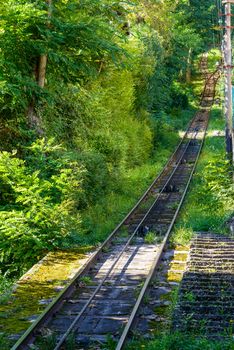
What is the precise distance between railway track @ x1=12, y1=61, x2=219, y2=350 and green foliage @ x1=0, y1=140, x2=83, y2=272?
51.0 inches

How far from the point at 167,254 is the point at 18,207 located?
4045 millimetres

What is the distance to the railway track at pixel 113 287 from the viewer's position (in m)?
9.24

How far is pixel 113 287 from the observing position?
38.9 feet

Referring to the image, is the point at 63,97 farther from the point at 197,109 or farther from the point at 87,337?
the point at 197,109

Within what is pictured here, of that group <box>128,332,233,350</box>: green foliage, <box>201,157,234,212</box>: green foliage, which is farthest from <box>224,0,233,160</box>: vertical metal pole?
<box>128,332,233,350</box>: green foliage

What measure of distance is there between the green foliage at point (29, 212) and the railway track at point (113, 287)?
1296 mm

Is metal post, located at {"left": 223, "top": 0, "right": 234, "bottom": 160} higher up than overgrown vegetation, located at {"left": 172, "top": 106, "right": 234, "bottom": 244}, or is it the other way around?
metal post, located at {"left": 223, "top": 0, "right": 234, "bottom": 160}

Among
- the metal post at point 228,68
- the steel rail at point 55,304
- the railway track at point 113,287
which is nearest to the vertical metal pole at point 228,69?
the metal post at point 228,68

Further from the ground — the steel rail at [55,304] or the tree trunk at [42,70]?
the tree trunk at [42,70]

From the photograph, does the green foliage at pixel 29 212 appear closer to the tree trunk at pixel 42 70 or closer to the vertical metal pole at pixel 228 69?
the tree trunk at pixel 42 70

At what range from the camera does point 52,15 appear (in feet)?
56.7

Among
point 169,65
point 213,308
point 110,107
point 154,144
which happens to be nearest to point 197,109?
point 169,65

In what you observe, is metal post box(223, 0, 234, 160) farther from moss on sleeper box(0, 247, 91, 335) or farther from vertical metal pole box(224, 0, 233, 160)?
moss on sleeper box(0, 247, 91, 335)

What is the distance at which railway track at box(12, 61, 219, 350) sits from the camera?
924 centimetres
